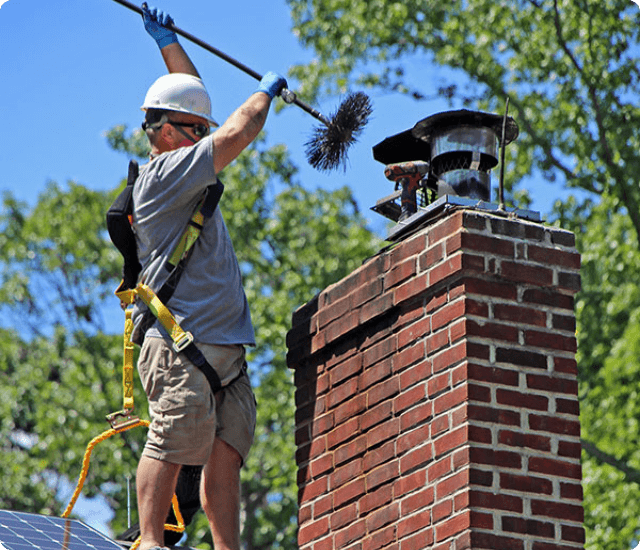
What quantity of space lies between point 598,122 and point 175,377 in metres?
13.4

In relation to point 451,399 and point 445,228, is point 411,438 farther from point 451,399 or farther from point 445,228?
point 445,228

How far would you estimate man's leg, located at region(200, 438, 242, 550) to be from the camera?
596 cm

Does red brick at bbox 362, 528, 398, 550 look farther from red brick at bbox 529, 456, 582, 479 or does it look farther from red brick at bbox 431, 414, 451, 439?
red brick at bbox 529, 456, 582, 479

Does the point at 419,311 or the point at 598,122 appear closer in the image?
the point at 419,311

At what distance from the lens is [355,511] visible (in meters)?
6.05

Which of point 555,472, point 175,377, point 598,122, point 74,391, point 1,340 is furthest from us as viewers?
point 1,340

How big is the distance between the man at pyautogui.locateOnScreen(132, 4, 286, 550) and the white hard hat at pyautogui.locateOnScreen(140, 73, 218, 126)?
0.13 ft

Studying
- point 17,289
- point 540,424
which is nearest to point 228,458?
point 540,424

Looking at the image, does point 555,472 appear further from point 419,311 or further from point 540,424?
point 419,311

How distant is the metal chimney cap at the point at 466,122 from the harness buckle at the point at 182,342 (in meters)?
1.60

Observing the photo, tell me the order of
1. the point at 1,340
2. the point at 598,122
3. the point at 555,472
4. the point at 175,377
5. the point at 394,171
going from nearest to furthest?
1. the point at 555,472
2. the point at 175,377
3. the point at 394,171
4. the point at 598,122
5. the point at 1,340

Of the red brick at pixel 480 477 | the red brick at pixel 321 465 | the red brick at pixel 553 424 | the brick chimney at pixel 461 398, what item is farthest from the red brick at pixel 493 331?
the red brick at pixel 321 465

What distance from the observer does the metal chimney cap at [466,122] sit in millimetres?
6309

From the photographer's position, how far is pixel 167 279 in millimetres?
5969
